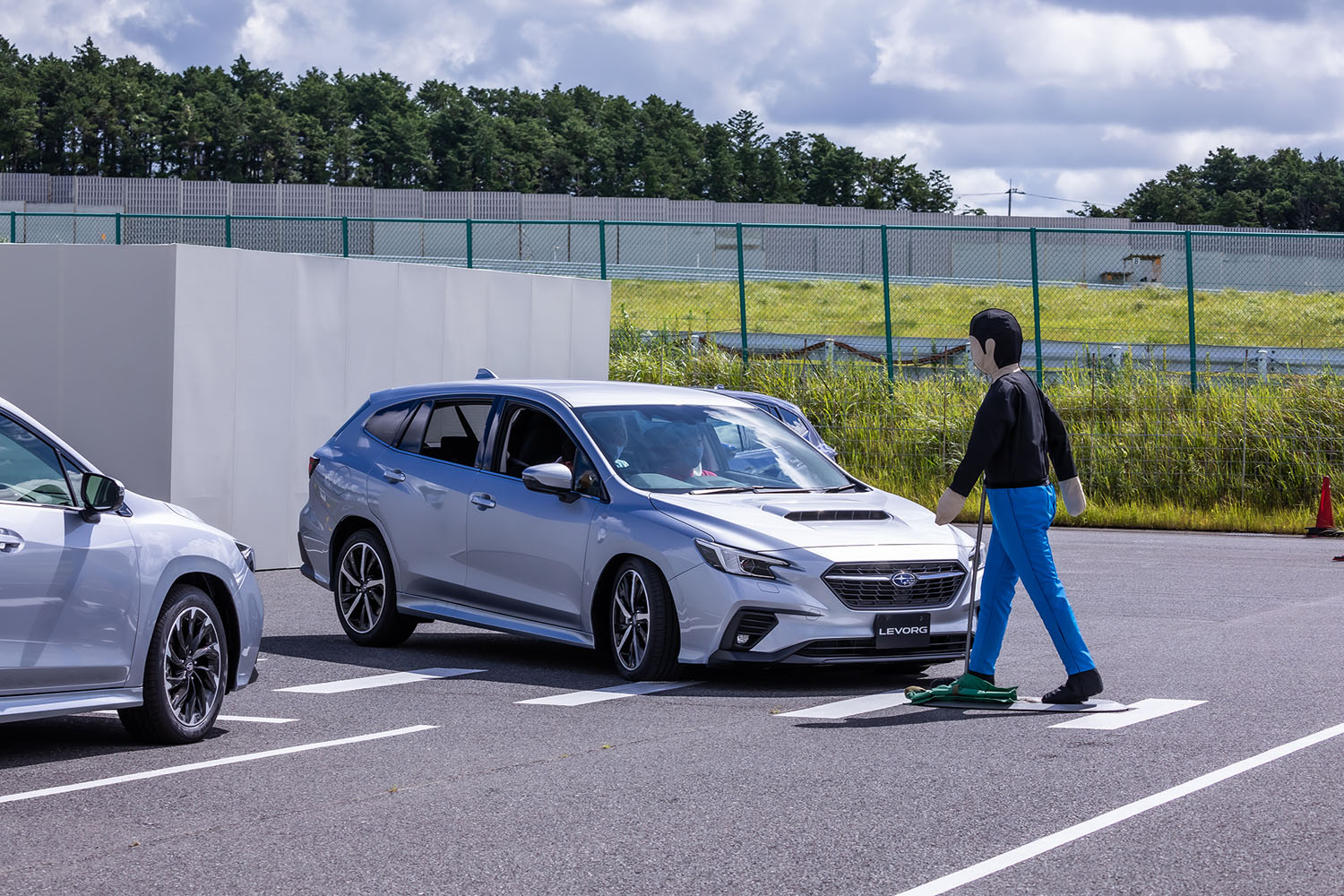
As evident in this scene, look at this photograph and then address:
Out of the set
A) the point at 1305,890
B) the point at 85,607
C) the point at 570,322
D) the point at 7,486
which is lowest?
the point at 1305,890

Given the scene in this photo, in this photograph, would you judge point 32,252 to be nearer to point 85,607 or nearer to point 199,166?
point 85,607

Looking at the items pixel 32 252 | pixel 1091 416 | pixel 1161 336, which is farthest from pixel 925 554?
pixel 1161 336

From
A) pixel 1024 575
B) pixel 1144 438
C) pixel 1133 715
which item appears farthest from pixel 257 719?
pixel 1144 438

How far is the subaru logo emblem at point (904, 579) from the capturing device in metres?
9.12

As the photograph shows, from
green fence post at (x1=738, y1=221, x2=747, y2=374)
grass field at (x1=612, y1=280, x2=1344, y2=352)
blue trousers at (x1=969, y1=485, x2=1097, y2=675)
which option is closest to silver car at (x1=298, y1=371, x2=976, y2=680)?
blue trousers at (x1=969, y1=485, x2=1097, y2=675)

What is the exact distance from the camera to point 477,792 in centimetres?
674

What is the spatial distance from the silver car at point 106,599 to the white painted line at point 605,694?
5.26 ft

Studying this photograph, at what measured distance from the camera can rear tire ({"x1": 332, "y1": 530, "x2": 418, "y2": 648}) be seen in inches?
438

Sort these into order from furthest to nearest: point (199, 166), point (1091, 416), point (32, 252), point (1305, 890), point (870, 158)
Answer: point (870, 158) < point (199, 166) < point (1091, 416) < point (32, 252) < point (1305, 890)

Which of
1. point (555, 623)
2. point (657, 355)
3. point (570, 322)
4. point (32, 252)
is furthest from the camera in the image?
point (657, 355)

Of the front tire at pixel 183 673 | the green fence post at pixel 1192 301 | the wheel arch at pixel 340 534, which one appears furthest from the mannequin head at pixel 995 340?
the green fence post at pixel 1192 301

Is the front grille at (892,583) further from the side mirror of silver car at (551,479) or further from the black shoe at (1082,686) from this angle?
the side mirror of silver car at (551,479)

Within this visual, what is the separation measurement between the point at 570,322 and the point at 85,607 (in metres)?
13.3

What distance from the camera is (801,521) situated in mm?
9414
